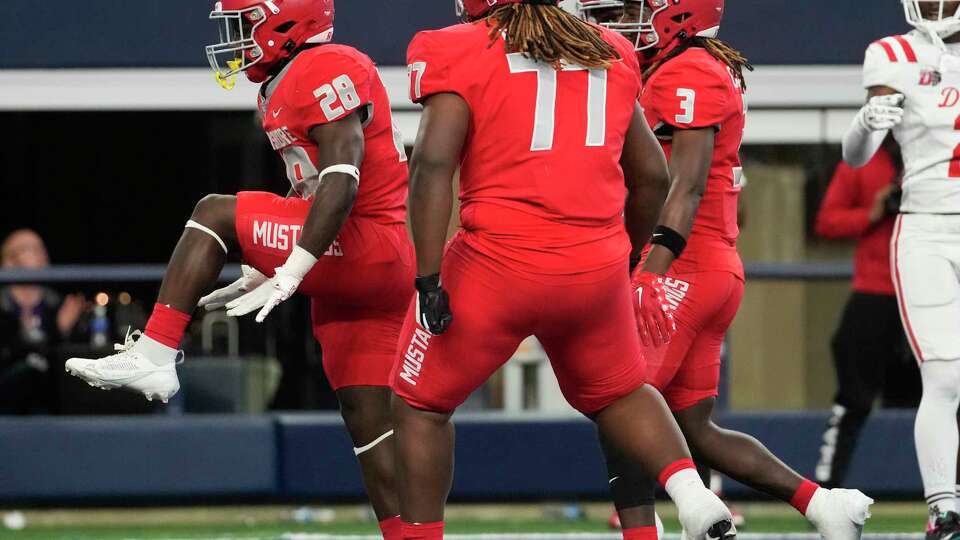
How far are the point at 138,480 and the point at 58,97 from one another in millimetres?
1964

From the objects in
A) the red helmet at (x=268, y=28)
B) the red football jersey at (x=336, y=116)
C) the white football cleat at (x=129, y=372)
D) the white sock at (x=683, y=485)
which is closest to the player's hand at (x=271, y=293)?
the white football cleat at (x=129, y=372)

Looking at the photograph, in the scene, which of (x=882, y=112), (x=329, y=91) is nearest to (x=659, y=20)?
(x=882, y=112)

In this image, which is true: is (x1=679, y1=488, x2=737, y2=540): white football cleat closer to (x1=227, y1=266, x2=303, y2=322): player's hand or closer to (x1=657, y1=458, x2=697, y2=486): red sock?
(x1=657, y1=458, x2=697, y2=486): red sock

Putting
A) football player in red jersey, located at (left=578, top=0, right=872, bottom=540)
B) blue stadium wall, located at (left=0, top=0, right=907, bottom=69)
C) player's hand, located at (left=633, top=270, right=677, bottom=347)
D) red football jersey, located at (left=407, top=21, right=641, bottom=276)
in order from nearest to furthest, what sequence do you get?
red football jersey, located at (left=407, top=21, right=641, bottom=276) < player's hand, located at (left=633, top=270, right=677, bottom=347) < football player in red jersey, located at (left=578, top=0, right=872, bottom=540) < blue stadium wall, located at (left=0, top=0, right=907, bottom=69)

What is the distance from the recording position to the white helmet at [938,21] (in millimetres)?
5613

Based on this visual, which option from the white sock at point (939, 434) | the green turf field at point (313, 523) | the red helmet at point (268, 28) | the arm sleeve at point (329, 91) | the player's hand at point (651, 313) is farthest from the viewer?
the green turf field at point (313, 523)

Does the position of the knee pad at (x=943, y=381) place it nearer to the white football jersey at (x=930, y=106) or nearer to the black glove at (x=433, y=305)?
the white football jersey at (x=930, y=106)

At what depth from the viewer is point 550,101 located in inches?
155

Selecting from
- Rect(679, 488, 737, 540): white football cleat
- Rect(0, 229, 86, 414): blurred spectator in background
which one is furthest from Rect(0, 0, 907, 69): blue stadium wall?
Rect(679, 488, 737, 540): white football cleat

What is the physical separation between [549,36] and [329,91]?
2.81 ft

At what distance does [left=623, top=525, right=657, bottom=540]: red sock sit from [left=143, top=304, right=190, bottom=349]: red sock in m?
1.36

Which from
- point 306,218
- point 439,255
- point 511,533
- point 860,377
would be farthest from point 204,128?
point 439,255

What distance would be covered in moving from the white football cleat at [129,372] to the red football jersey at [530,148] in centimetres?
106

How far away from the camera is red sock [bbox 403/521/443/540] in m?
4.04
